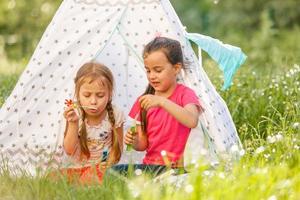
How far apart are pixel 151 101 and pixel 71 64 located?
36.2 inches

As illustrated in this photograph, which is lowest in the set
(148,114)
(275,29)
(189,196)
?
(189,196)

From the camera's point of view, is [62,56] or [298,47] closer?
[62,56]

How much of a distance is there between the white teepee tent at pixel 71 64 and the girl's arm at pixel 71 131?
9cm

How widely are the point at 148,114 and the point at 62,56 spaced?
775mm

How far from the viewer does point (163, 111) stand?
18.2 ft

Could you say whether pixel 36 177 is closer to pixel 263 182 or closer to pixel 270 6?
pixel 263 182

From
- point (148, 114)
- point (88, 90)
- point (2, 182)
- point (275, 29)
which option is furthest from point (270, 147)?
point (275, 29)

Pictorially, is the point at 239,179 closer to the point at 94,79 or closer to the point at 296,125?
the point at 296,125

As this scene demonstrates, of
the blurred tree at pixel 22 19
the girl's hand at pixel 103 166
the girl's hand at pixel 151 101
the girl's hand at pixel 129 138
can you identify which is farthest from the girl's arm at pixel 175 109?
the blurred tree at pixel 22 19

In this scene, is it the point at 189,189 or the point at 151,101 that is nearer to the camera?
the point at 189,189

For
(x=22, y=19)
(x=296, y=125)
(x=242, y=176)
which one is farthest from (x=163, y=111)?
(x=22, y=19)

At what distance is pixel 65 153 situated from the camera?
578 cm

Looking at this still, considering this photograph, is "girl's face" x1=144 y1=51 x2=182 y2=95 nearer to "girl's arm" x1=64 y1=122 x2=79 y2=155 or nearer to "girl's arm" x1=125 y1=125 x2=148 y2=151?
"girl's arm" x1=125 y1=125 x2=148 y2=151

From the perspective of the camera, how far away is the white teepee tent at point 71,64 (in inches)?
224
